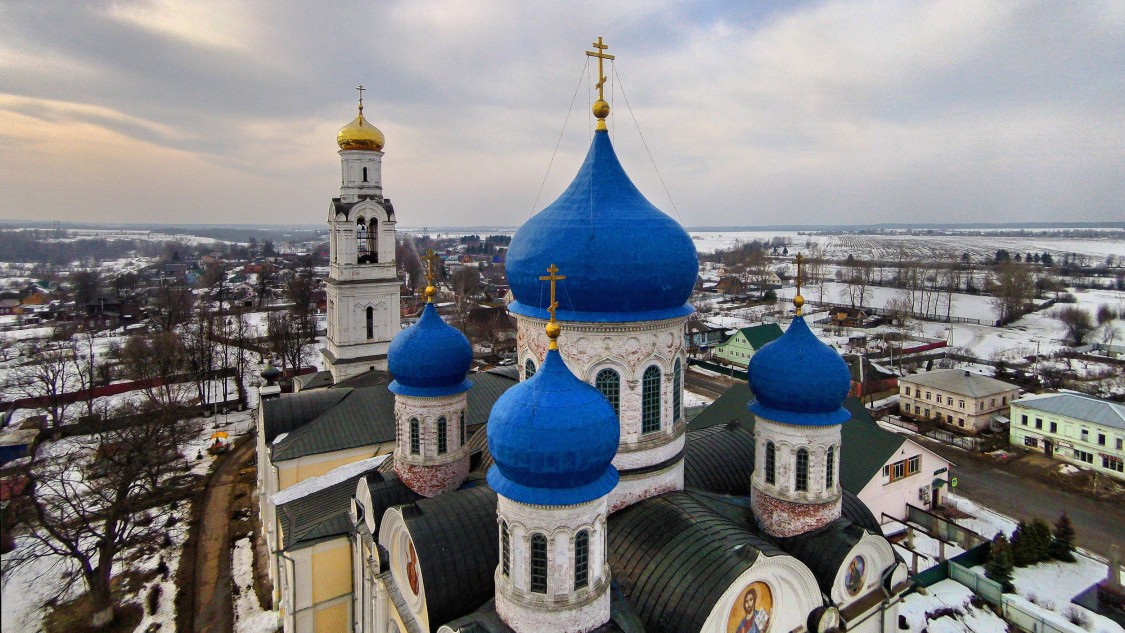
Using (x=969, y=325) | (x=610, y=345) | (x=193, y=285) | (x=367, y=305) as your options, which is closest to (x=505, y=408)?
(x=610, y=345)

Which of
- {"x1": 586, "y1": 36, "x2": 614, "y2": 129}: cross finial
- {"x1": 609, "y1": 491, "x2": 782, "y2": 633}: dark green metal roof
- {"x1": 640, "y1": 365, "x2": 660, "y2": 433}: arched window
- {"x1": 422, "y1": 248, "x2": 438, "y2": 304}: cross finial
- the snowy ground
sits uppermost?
{"x1": 586, "y1": 36, "x2": 614, "y2": 129}: cross finial

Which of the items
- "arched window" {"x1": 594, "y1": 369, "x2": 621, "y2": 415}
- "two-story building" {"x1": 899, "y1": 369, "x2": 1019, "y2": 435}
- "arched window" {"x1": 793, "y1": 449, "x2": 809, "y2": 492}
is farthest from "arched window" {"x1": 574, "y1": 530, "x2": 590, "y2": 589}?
"two-story building" {"x1": 899, "y1": 369, "x2": 1019, "y2": 435}

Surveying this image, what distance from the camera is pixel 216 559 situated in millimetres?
16109

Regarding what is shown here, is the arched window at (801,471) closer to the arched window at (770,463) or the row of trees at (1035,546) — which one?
the arched window at (770,463)

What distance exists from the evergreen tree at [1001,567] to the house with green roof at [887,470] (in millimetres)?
2783

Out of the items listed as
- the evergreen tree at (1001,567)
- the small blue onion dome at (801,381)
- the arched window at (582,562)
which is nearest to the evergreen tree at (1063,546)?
the evergreen tree at (1001,567)

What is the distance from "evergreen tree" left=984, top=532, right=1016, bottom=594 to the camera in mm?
14602

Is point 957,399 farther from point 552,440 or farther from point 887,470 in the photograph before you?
point 552,440

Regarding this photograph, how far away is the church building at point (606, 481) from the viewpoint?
727 cm

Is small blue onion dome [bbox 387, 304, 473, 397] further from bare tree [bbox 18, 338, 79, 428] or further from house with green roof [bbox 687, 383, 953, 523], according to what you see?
bare tree [bbox 18, 338, 79, 428]

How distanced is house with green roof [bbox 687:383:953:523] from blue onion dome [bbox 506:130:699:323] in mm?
8994

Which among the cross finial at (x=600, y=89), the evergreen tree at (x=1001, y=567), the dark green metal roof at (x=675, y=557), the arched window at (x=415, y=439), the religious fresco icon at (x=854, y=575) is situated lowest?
the evergreen tree at (x=1001, y=567)

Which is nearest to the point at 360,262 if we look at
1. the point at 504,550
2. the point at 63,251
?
the point at 504,550

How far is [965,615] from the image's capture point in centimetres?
1370
